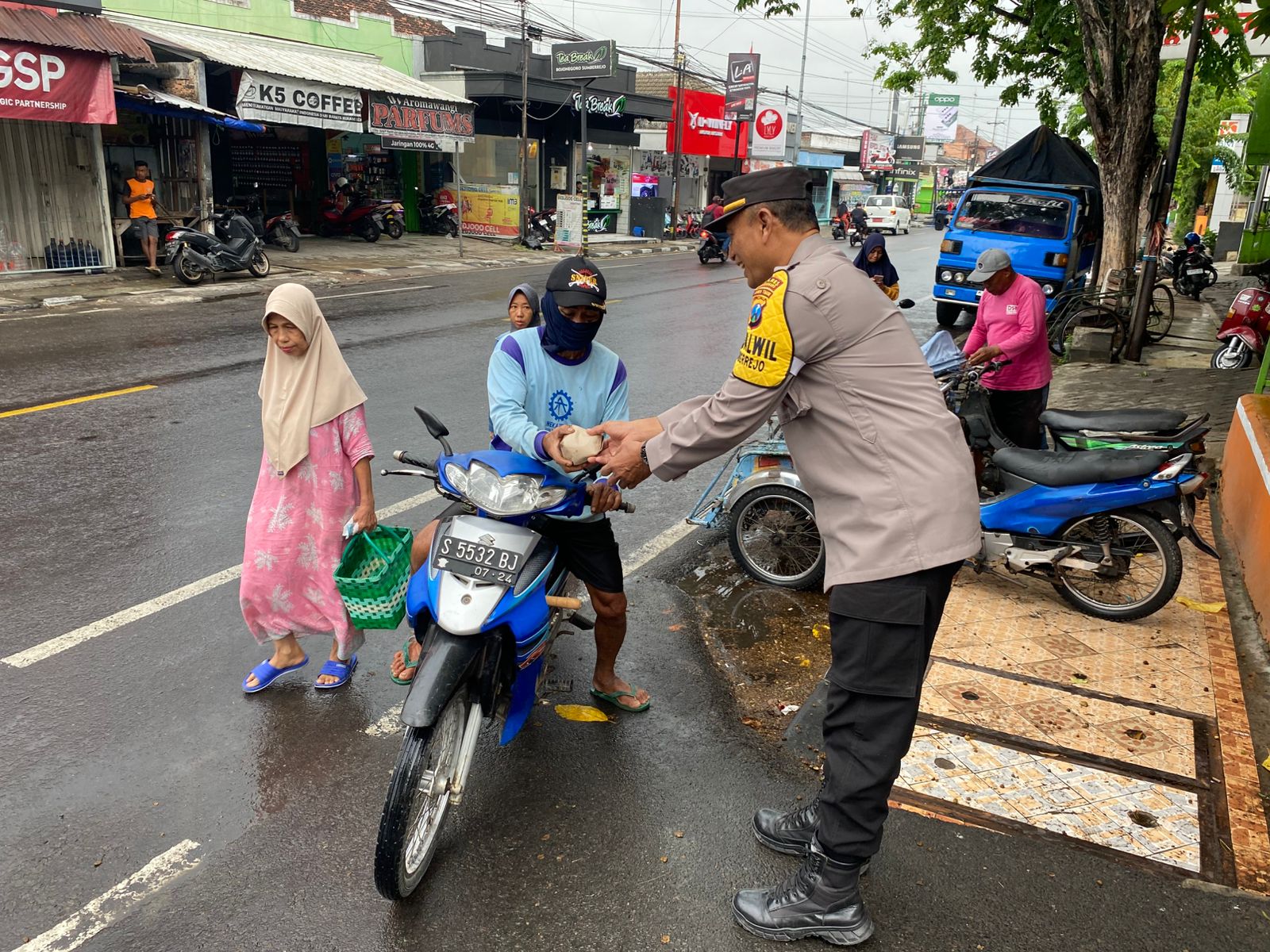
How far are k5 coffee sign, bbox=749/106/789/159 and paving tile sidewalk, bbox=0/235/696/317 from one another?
13.4 metres

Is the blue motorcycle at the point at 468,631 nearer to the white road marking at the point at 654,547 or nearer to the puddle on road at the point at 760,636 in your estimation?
the puddle on road at the point at 760,636

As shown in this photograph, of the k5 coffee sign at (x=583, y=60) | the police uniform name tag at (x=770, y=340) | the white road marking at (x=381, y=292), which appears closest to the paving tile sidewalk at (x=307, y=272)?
the white road marking at (x=381, y=292)

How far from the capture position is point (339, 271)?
18.3 metres

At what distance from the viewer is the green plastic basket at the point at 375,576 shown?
3453 millimetres

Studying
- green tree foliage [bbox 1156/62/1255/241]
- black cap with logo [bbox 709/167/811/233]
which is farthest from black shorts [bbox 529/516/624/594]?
green tree foliage [bbox 1156/62/1255/241]

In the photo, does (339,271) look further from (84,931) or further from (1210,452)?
(84,931)

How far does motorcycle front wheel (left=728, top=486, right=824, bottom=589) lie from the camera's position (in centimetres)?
507

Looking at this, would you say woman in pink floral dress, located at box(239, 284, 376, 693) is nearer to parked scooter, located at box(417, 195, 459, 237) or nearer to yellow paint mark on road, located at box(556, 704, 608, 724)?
yellow paint mark on road, located at box(556, 704, 608, 724)

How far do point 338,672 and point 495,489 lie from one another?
4.73 feet

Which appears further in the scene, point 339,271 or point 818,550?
point 339,271

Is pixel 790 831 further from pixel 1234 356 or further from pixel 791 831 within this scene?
pixel 1234 356

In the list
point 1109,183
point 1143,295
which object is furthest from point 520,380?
point 1109,183

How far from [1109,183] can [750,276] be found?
1166cm

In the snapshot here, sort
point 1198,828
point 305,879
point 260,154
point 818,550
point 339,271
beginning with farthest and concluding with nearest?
1. point 260,154
2. point 339,271
3. point 818,550
4. point 1198,828
5. point 305,879
